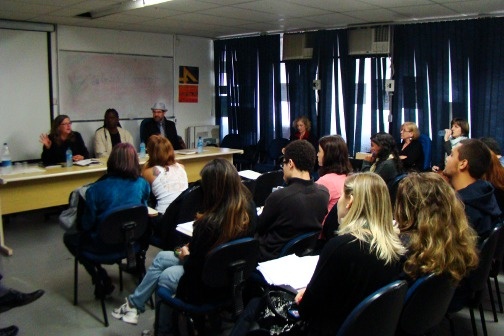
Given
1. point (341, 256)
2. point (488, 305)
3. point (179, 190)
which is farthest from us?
point (179, 190)

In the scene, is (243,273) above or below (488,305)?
above

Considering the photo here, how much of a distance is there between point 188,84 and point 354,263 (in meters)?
6.25

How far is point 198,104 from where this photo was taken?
7664 millimetres

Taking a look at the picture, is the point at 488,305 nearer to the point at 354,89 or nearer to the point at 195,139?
the point at 354,89

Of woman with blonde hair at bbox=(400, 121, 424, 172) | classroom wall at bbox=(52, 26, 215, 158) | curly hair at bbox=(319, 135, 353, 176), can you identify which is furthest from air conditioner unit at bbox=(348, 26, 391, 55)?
classroom wall at bbox=(52, 26, 215, 158)

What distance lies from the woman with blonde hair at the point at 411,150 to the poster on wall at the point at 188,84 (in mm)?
3699

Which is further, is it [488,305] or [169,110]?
[169,110]

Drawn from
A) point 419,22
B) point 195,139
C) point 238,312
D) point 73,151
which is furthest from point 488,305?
point 195,139

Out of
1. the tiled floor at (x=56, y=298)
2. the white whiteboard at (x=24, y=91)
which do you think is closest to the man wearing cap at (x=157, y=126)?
the white whiteboard at (x=24, y=91)

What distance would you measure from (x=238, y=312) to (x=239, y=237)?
1.19 feet

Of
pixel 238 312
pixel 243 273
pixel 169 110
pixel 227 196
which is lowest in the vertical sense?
pixel 238 312

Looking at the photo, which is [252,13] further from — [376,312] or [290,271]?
[376,312]

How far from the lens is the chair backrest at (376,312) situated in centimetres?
149

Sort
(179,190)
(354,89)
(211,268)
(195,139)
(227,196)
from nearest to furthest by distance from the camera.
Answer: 1. (211,268)
2. (227,196)
3. (179,190)
4. (354,89)
5. (195,139)
